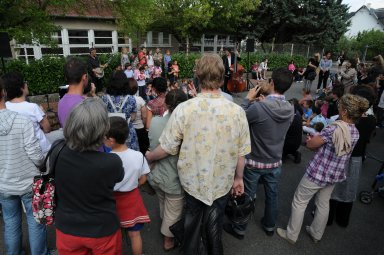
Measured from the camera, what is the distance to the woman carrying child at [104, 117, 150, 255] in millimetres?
2223

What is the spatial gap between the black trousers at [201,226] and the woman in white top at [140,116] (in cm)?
172

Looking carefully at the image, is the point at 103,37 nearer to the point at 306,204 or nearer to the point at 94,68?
the point at 94,68

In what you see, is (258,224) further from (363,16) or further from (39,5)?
(363,16)

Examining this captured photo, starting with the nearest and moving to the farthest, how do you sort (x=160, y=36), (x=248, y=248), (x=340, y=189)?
(x=248, y=248) < (x=340, y=189) < (x=160, y=36)

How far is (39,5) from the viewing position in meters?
8.30

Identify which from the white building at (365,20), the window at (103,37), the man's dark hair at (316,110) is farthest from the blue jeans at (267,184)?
the white building at (365,20)

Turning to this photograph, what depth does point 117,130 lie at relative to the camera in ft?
7.20

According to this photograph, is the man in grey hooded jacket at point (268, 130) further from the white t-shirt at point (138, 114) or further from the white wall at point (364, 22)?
the white wall at point (364, 22)

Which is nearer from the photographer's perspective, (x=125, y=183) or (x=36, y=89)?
(x=125, y=183)

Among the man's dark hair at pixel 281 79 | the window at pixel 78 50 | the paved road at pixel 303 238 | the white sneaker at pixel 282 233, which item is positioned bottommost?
the paved road at pixel 303 238

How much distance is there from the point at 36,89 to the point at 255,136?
379 inches

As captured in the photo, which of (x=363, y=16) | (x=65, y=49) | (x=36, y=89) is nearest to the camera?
(x=36, y=89)

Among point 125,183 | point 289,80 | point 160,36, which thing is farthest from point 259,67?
point 125,183

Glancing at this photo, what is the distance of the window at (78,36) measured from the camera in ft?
62.0
